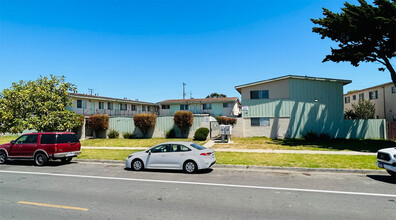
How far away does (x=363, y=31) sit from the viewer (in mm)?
18484

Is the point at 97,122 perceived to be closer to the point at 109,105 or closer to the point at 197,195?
the point at 109,105

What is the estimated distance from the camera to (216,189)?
7.48 metres

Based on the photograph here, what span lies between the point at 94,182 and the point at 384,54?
23114 mm

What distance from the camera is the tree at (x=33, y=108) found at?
56.6ft

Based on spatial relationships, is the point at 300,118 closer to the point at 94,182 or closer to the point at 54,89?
the point at 94,182

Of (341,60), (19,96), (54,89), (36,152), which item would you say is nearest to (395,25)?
(341,60)

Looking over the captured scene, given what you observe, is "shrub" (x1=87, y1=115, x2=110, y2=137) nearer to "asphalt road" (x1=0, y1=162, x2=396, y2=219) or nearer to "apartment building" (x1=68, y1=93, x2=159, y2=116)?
"apartment building" (x1=68, y1=93, x2=159, y2=116)

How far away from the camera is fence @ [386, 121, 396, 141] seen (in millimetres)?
21391

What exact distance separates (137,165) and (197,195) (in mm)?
4897

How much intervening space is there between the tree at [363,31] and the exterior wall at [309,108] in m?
3.44

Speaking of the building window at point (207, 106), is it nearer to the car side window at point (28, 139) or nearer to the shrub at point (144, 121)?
the shrub at point (144, 121)

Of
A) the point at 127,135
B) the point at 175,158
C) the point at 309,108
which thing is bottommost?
the point at 175,158

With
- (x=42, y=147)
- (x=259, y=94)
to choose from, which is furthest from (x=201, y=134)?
(x=42, y=147)

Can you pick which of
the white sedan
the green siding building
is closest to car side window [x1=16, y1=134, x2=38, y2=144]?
the white sedan
